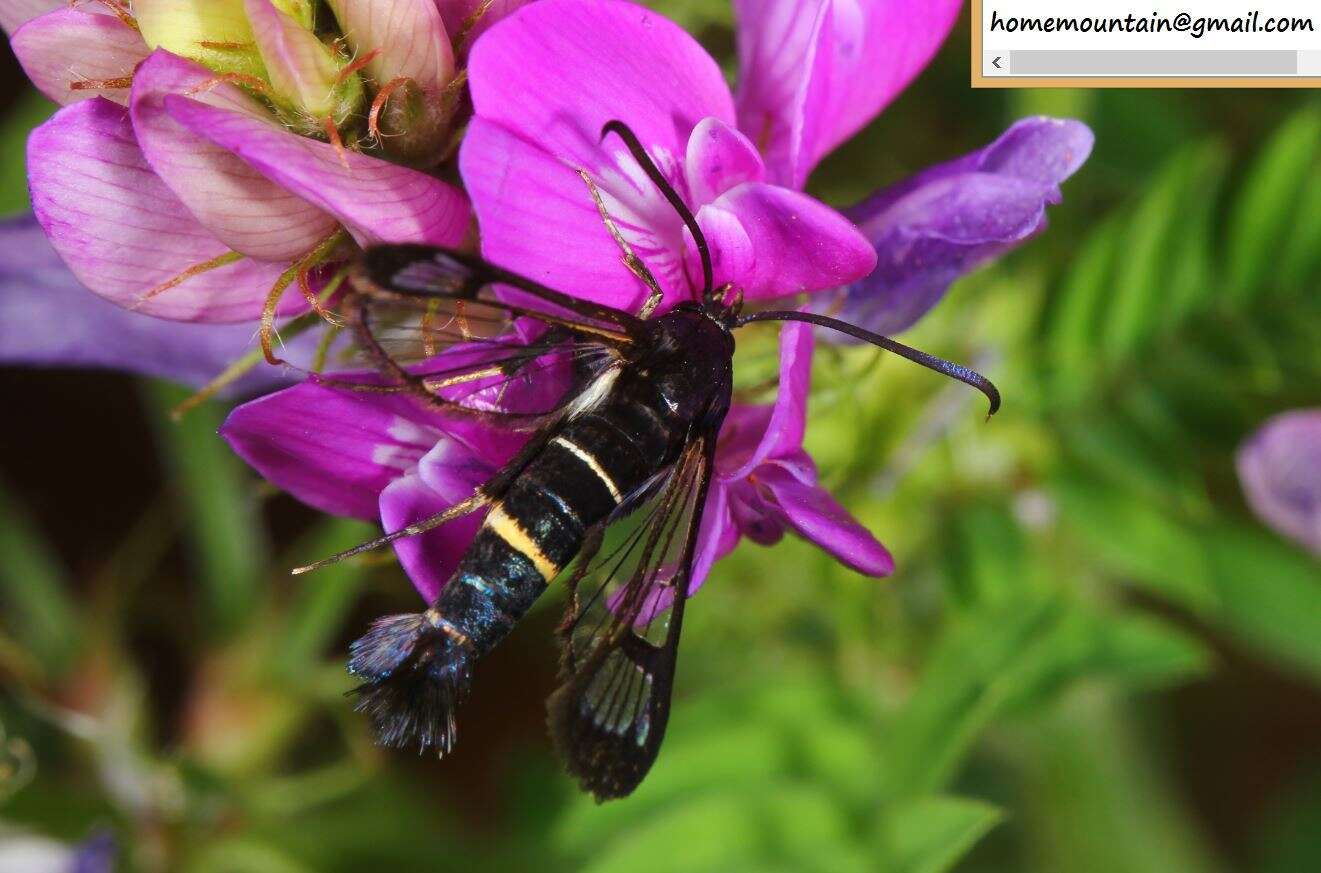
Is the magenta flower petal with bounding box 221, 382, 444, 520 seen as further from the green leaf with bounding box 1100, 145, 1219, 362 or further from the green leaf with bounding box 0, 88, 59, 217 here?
the green leaf with bounding box 1100, 145, 1219, 362

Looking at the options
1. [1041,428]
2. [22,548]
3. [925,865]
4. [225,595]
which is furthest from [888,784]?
[22,548]

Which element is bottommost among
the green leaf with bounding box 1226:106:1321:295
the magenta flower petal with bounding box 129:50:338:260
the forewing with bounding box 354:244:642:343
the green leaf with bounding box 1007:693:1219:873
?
the green leaf with bounding box 1007:693:1219:873

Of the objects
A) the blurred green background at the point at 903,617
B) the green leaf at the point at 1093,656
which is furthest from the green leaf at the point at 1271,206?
the green leaf at the point at 1093,656

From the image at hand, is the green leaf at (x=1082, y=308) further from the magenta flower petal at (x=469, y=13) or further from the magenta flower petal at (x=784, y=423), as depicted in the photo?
the magenta flower petal at (x=469, y=13)

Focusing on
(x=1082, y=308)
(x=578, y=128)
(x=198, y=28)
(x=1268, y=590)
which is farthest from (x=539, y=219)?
(x=1268, y=590)

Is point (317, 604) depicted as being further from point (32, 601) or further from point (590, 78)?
point (590, 78)

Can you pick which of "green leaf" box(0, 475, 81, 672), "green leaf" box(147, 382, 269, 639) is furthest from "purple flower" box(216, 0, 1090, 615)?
"green leaf" box(0, 475, 81, 672)
